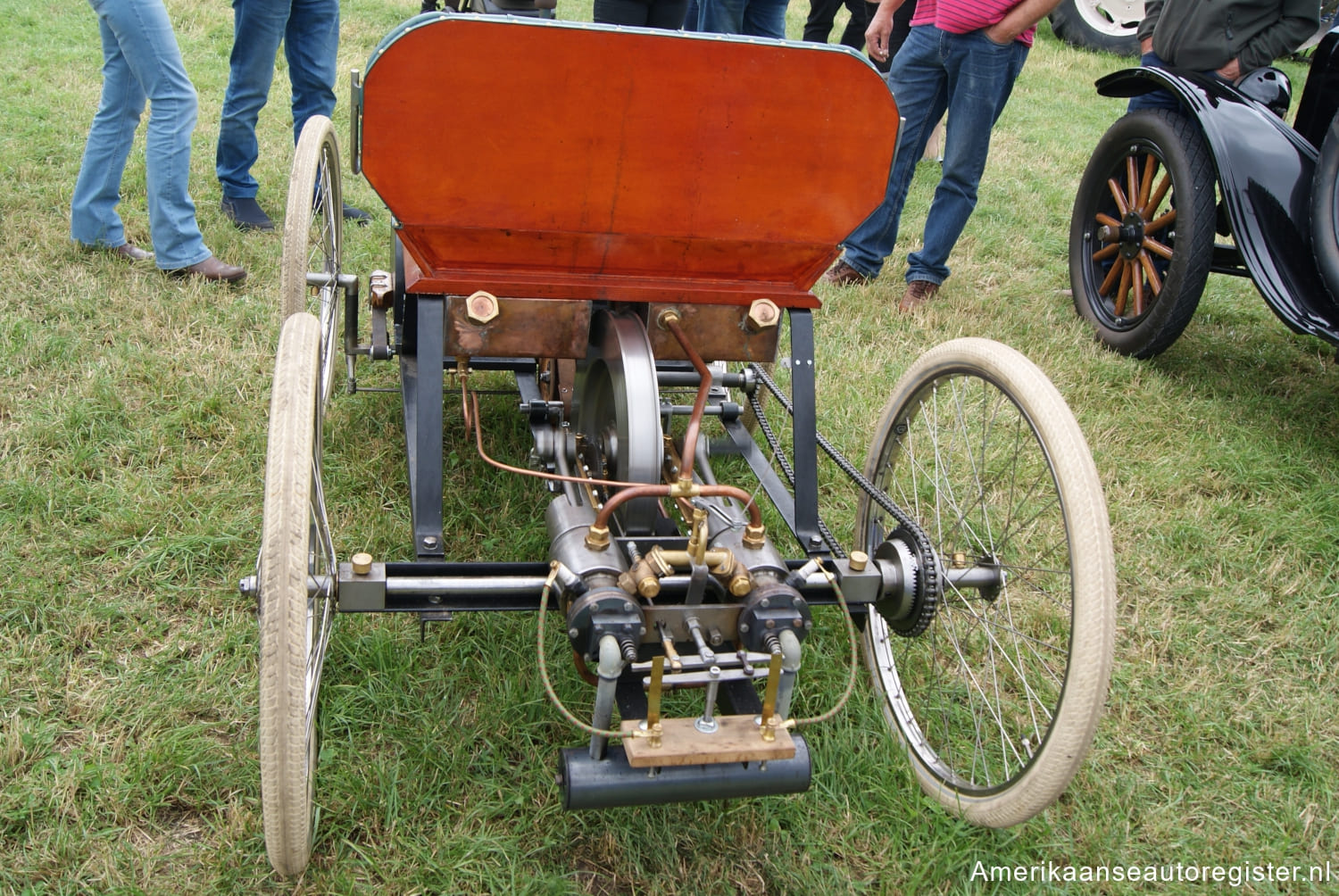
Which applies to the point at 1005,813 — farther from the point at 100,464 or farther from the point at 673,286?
the point at 100,464

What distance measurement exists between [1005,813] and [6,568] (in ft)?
8.02

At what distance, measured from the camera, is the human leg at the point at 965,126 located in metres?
4.41

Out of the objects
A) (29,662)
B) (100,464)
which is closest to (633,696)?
(29,662)

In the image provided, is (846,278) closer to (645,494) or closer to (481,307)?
(481,307)

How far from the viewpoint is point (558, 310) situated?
231 centimetres

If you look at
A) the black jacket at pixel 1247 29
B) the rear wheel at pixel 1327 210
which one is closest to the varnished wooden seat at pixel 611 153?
the rear wheel at pixel 1327 210

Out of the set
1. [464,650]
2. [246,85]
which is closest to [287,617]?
[464,650]

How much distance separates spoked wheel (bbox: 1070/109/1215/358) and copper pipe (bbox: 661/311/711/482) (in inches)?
102

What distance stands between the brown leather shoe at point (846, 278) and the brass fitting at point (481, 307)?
3042 mm

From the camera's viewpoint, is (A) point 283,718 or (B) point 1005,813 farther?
(B) point 1005,813

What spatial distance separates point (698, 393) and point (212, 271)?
2.82 m

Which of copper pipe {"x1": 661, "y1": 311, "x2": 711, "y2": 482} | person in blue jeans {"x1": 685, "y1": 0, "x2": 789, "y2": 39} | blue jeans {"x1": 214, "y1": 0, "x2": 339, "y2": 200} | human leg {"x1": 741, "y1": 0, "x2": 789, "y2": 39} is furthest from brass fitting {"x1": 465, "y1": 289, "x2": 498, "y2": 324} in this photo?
human leg {"x1": 741, "y1": 0, "x2": 789, "y2": 39}

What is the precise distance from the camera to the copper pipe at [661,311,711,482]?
2.01 metres

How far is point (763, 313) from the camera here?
7.81 feet
